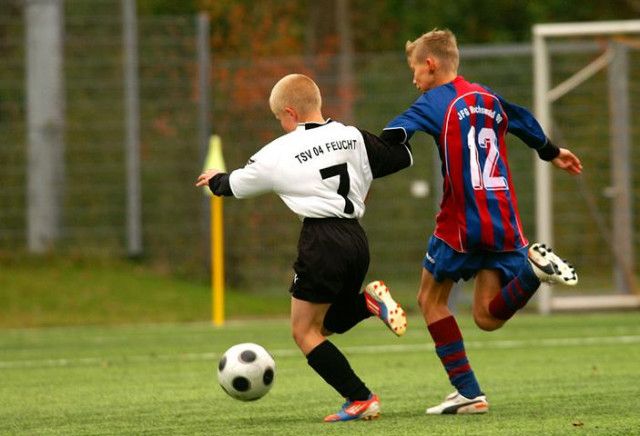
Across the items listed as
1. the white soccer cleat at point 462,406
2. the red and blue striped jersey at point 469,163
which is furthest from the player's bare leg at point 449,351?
the red and blue striped jersey at point 469,163

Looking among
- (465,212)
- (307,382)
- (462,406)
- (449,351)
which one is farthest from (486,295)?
(307,382)

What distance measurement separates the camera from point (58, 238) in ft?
49.8

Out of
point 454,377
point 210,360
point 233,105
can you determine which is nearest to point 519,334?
point 210,360

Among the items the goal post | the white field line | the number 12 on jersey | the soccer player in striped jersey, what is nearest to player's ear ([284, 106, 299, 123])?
the soccer player in striped jersey

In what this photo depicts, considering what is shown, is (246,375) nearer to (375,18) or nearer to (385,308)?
(385,308)

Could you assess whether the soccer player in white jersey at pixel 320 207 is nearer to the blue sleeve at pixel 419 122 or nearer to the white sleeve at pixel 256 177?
the white sleeve at pixel 256 177

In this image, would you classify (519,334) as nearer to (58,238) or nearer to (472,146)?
(472,146)

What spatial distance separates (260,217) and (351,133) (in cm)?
935

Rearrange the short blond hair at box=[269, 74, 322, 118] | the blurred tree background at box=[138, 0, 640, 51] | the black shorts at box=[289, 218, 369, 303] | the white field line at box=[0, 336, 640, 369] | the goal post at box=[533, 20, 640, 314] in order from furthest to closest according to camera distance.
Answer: the blurred tree background at box=[138, 0, 640, 51] < the goal post at box=[533, 20, 640, 314] < the white field line at box=[0, 336, 640, 369] < the short blond hair at box=[269, 74, 322, 118] < the black shorts at box=[289, 218, 369, 303]

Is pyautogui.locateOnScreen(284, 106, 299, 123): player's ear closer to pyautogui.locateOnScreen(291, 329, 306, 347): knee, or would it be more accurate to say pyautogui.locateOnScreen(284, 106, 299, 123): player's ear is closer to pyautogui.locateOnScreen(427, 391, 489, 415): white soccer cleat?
pyautogui.locateOnScreen(291, 329, 306, 347): knee

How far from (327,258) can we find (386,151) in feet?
1.86

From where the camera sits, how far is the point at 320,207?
5926mm

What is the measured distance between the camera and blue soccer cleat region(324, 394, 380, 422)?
233 inches

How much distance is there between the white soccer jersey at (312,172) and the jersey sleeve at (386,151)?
60mm
